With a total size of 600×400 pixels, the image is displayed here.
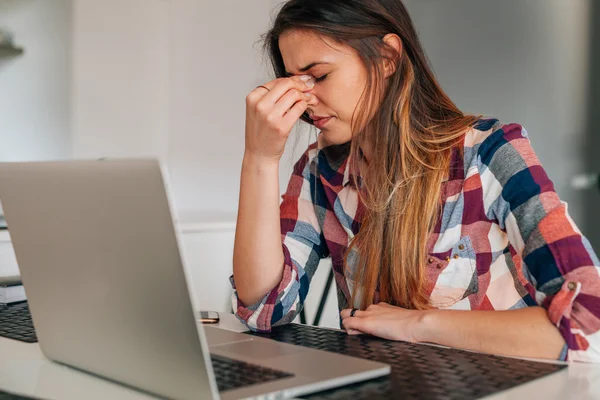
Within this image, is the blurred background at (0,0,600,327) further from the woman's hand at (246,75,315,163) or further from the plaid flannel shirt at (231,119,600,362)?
the woman's hand at (246,75,315,163)

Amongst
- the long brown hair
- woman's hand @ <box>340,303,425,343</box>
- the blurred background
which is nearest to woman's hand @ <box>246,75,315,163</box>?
the long brown hair

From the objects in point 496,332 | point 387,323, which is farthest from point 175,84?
point 496,332

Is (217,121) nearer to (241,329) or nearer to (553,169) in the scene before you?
(553,169)

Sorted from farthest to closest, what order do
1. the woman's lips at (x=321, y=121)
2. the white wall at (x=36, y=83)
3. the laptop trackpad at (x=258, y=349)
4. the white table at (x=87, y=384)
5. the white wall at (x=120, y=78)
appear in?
1. the white wall at (x=120, y=78)
2. the white wall at (x=36, y=83)
3. the woman's lips at (x=321, y=121)
4. the laptop trackpad at (x=258, y=349)
5. the white table at (x=87, y=384)

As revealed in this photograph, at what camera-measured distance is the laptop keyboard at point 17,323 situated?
116cm

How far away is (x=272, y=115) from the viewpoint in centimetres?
126

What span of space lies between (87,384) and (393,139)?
2.46 feet

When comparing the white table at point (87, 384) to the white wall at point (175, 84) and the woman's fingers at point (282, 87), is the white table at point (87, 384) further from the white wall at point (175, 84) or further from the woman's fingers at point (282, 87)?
the white wall at point (175, 84)

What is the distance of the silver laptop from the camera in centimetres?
70

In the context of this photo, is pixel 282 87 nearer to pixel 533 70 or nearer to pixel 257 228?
pixel 257 228

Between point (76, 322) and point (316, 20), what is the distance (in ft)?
2.35

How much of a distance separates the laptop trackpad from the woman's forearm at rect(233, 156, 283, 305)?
0.27 meters

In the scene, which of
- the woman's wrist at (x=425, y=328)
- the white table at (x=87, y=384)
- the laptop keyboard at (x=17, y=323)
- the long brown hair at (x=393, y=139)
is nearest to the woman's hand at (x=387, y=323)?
the woman's wrist at (x=425, y=328)

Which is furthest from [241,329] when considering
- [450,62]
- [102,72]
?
[450,62]
